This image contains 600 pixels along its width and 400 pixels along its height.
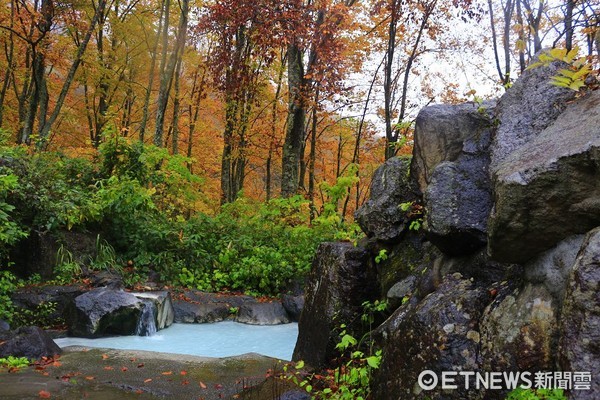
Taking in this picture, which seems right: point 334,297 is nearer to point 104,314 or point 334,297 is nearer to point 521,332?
point 521,332

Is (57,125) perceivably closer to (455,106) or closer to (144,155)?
(144,155)

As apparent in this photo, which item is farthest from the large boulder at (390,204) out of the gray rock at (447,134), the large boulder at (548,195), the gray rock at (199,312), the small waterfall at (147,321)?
the gray rock at (199,312)

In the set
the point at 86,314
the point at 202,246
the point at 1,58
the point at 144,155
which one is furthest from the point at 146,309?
the point at 1,58

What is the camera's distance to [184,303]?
364 inches

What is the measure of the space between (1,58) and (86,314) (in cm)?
1710

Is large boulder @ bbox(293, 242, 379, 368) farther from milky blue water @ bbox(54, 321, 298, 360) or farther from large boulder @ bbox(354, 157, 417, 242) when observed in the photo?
milky blue water @ bbox(54, 321, 298, 360)

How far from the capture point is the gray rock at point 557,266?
2708 millimetres

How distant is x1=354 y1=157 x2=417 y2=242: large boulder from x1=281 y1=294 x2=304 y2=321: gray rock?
424 centimetres

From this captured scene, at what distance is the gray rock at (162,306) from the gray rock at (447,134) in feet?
17.5

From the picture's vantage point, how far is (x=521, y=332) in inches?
109

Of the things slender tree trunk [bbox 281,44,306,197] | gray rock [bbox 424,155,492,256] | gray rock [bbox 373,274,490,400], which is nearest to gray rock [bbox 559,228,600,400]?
gray rock [bbox 373,274,490,400]

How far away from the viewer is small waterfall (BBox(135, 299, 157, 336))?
7.76 metres

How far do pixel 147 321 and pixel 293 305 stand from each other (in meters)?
3.08

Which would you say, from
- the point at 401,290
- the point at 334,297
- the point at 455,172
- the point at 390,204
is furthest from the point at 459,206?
the point at 334,297
